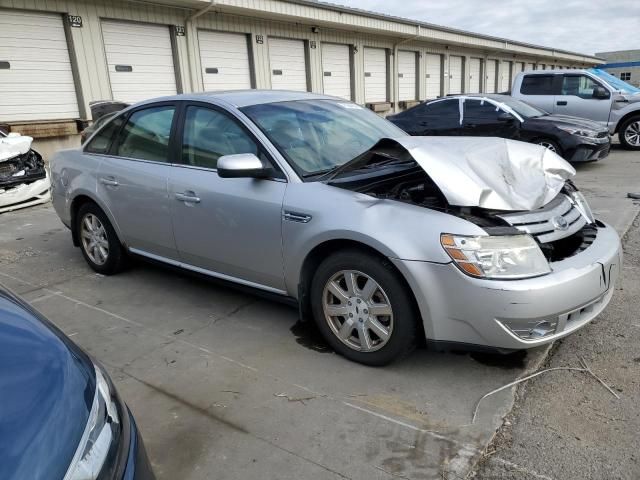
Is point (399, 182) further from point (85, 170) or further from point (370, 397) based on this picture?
point (85, 170)

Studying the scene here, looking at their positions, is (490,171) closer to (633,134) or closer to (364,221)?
(364,221)

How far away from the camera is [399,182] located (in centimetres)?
317

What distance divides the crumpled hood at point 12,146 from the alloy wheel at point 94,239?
392 centimetres

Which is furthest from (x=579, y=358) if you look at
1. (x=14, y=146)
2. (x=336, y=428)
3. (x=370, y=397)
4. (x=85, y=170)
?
(x=14, y=146)

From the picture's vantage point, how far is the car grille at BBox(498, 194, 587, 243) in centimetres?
279

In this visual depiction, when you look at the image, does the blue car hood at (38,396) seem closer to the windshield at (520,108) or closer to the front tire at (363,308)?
the front tire at (363,308)

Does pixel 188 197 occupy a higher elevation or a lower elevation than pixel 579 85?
lower

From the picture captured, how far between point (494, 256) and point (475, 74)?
94.0ft

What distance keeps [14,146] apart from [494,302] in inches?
310

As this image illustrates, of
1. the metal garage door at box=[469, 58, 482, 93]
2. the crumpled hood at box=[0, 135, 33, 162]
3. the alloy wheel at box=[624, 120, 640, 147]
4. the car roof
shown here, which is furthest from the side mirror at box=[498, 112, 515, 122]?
the metal garage door at box=[469, 58, 482, 93]

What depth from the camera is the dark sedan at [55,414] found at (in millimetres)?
1249

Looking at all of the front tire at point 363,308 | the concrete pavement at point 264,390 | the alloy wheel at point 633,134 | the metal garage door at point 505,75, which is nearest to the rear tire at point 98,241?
the concrete pavement at point 264,390

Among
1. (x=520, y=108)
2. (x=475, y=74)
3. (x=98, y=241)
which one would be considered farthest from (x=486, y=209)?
(x=475, y=74)

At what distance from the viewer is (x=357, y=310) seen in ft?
9.84
